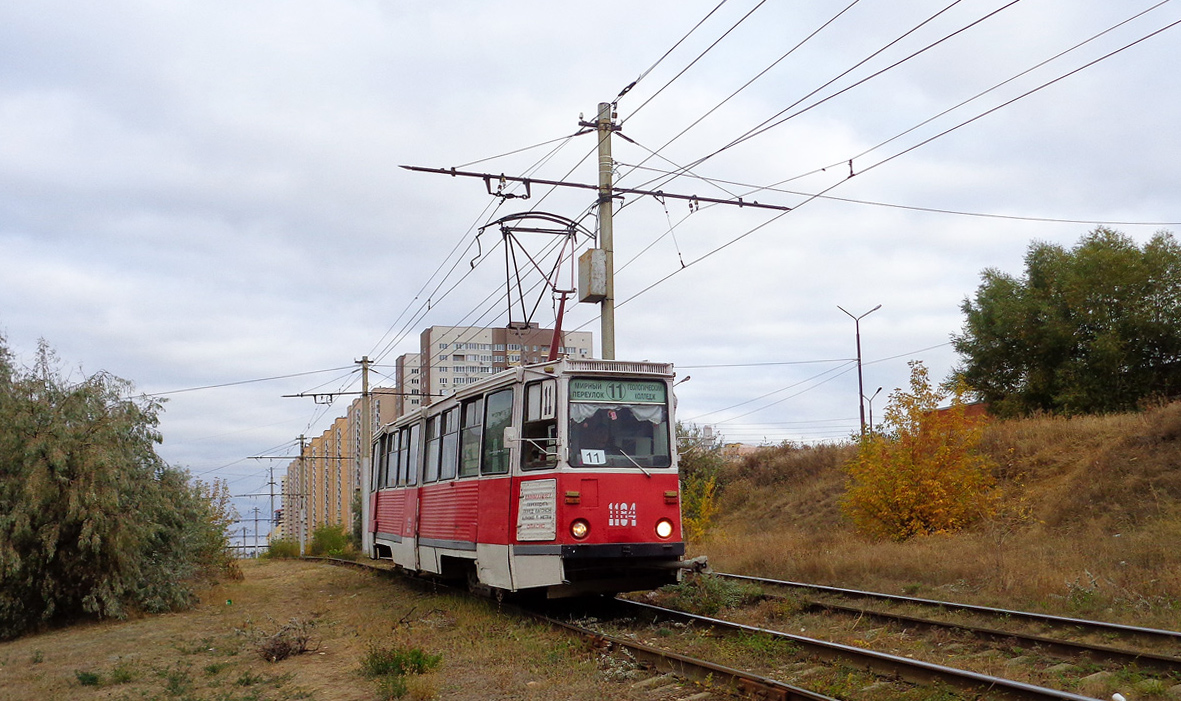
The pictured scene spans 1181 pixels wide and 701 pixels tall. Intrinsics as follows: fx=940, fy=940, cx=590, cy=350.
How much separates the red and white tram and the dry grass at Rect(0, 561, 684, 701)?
86cm

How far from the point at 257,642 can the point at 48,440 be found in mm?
6846

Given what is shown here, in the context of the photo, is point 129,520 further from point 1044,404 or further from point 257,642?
point 1044,404

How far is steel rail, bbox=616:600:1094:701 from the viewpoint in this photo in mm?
6500

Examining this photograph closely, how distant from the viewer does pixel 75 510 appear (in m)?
15.6

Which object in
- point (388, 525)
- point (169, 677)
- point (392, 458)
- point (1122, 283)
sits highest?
point (1122, 283)

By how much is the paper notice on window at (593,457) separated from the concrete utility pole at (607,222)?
5.20 metres

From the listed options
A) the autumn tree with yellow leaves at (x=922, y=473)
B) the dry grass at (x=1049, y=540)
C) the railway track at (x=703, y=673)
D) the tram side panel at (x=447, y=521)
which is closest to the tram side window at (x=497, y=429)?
the tram side panel at (x=447, y=521)

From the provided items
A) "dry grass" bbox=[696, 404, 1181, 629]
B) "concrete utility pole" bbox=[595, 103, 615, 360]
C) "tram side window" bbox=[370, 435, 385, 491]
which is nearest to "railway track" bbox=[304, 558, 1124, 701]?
"dry grass" bbox=[696, 404, 1181, 629]

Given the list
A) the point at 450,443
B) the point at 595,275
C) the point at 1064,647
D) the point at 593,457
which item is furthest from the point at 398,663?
the point at 595,275

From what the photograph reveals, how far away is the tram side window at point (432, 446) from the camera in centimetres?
1511

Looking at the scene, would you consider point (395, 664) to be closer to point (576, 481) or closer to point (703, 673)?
point (703, 673)

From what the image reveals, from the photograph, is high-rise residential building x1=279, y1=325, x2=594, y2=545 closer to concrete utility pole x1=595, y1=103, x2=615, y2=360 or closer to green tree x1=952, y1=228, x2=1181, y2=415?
green tree x1=952, y1=228, x2=1181, y2=415

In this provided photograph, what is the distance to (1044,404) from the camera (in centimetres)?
3747

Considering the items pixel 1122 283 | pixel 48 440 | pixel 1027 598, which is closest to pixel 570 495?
pixel 1027 598
